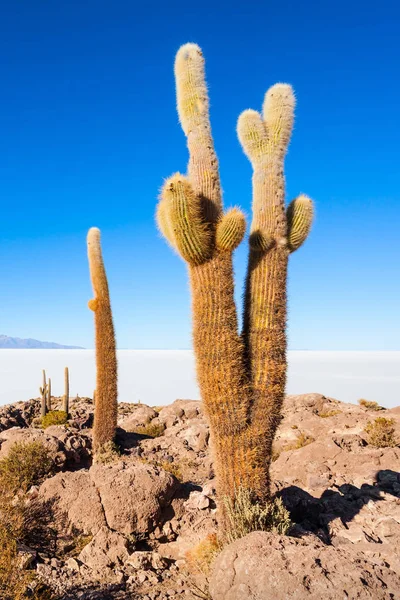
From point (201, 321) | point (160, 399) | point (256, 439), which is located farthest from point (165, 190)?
point (160, 399)

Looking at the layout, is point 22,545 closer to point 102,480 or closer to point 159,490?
point 102,480

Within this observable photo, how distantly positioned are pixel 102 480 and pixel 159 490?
948mm

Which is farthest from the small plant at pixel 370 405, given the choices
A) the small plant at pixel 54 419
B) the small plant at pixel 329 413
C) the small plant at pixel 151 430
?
the small plant at pixel 54 419

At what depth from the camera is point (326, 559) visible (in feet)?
15.9

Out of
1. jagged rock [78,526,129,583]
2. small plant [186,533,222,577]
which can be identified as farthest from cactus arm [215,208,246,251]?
jagged rock [78,526,129,583]

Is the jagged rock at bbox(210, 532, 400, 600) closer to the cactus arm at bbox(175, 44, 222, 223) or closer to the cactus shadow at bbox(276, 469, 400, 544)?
the cactus shadow at bbox(276, 469, 400, 544)

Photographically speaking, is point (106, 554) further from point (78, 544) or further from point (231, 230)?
point (231, 230)

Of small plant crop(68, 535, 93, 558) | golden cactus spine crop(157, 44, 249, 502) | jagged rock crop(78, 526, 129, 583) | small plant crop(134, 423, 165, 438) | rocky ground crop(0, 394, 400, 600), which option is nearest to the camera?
rocky ground crop(0, 394, 400, 600)

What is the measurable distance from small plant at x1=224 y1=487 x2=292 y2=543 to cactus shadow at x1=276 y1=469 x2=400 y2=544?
290 millimetres

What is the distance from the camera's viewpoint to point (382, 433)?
14.0m

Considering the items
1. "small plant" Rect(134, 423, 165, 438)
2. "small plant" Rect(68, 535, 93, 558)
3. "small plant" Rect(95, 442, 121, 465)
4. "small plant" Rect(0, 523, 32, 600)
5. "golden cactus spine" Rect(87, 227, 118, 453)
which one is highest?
"golden cactus spine" Rect(87, 227, 118, 453)

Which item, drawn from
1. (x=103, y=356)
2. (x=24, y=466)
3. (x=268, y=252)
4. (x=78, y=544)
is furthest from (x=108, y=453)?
(x=268, y=252)

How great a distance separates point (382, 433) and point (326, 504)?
6.45 m

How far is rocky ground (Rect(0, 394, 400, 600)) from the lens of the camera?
475cm
